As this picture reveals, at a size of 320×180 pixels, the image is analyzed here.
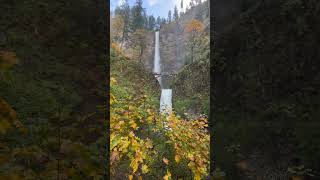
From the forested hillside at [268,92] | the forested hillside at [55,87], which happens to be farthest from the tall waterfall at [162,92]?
the forested hillside at [55,87]

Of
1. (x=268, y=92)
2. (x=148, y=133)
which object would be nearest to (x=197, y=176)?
(x=148, y=133)

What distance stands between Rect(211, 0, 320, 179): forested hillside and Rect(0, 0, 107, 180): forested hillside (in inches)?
46.0

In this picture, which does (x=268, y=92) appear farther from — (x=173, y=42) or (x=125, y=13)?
(x=173, y=42)

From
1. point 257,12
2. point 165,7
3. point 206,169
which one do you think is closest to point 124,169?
Answer: point 206,169

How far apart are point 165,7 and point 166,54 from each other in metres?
1.51

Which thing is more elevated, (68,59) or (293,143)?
(68,59)

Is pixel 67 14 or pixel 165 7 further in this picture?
pixel 165 7

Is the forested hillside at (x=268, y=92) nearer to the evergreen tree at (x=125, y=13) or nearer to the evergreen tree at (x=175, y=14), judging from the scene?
the evergreen tree at (x=125, y=13)

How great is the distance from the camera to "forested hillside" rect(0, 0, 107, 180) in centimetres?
205

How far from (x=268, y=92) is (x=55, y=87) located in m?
1.84

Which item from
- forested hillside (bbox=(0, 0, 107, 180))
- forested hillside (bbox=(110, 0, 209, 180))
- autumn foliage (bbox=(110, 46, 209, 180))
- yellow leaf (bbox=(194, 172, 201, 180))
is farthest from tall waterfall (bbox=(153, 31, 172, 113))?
forested hillside (bbox=(0, 0, 107, 180))

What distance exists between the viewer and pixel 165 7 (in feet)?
24.6

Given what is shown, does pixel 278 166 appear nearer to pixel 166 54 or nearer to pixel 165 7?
pixel 165 7

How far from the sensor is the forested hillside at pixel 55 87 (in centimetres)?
205
